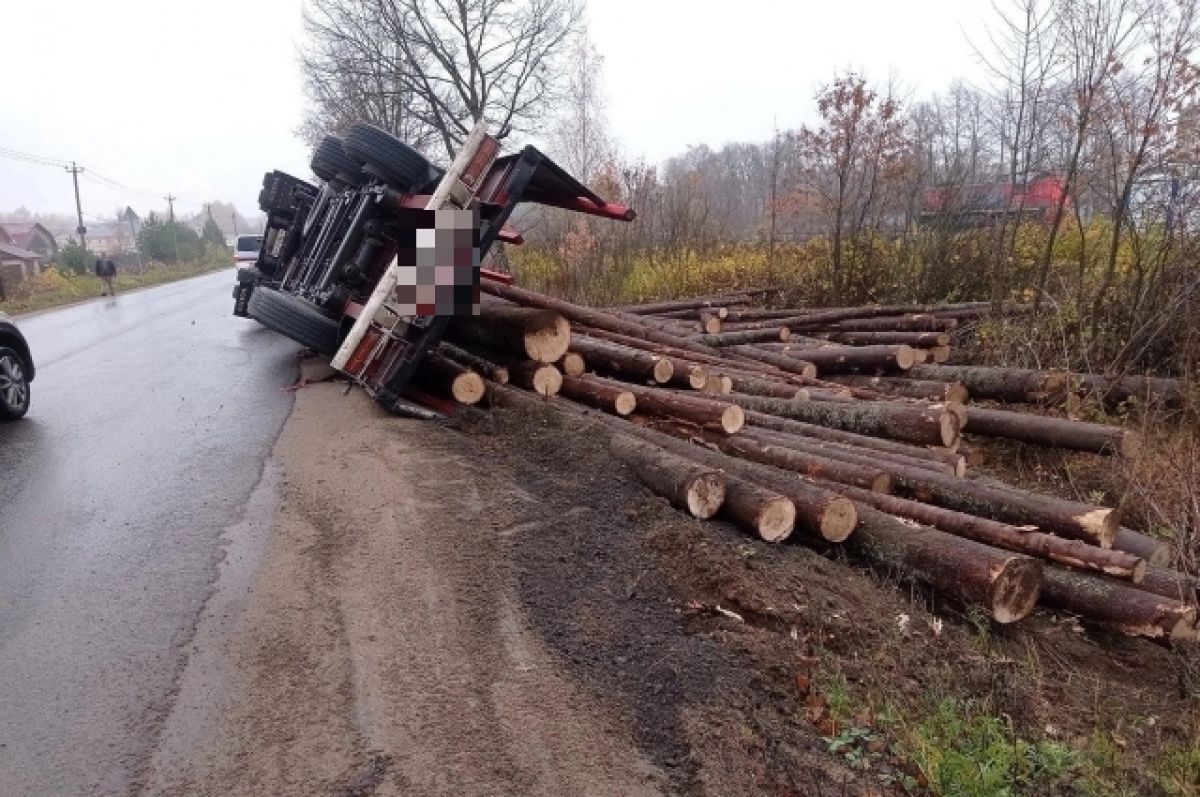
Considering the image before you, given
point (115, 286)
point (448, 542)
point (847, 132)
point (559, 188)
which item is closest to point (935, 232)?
point (847, 132)

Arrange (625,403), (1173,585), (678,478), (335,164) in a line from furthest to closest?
1. (335,164)
2. (625,403)
3. (678,478)
4. (1173,585)

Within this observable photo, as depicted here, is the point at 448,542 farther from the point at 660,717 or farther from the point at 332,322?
the point at 332,322

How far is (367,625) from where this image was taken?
3.67 meters

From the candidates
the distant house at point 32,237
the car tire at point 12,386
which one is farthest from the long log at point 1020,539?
the distant house at point 32,237

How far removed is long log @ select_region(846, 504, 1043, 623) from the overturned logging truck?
11mm

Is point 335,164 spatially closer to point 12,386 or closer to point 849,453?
point 12,386

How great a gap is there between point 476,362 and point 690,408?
264 cm

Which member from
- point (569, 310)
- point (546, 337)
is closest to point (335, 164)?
point (569, 310)

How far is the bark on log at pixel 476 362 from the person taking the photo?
7676 mm

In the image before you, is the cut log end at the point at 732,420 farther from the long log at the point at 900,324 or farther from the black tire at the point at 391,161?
the long log at the point at 900,324

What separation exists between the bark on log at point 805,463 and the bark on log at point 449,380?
246cm

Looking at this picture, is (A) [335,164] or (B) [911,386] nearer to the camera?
(B) [911,386]

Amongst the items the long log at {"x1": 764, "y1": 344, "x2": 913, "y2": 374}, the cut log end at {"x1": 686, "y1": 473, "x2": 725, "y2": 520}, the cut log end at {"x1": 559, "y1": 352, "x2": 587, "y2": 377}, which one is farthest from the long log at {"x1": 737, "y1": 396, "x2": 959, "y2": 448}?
the long log at {"x1": 764, "y1": 344, "x2": 913, "y2": 374}

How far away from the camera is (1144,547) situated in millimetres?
4766
